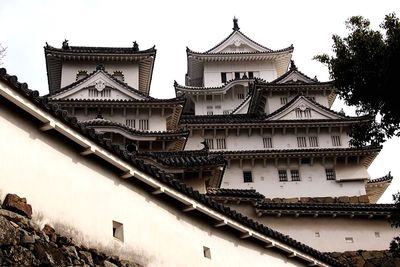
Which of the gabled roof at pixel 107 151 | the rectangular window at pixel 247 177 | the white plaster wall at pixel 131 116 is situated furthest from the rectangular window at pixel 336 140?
the gabled roof at pixel 107 151

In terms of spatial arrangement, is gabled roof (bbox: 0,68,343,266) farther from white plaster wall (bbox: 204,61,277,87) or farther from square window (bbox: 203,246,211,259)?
white plaster wall (bbox: 204,61,277,87)

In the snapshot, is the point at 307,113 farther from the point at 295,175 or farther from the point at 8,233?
the point at 8,233

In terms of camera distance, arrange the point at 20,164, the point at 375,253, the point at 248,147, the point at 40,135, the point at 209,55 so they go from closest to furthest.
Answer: the point at 20,164 < the point at 40,135 < the point at 375,253 < the point at 248,147 < the point at 209,55

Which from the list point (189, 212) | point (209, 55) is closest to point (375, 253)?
point (189, 212)

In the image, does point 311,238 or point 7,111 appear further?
point 311,238

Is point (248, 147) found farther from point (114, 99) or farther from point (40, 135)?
point (40, 135)

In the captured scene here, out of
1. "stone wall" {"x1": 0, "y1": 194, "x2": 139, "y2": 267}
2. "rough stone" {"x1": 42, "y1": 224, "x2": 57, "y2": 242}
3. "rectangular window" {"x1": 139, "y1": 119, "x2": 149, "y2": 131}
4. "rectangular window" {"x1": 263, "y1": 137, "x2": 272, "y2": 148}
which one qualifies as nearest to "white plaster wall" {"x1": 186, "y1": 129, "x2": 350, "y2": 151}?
"rectangular window" {"x1": 263, "y1": 137, "x2": 272, "y2": 148}

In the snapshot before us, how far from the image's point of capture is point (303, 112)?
3788 centimetres

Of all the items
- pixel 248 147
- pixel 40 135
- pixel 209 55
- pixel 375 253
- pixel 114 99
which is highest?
pixel 209 55

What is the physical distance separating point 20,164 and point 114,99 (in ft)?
83.4

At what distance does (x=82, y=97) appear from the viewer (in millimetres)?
33906

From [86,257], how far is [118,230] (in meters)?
1.29

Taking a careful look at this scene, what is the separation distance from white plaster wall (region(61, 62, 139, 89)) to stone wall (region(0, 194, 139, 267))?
29.4m

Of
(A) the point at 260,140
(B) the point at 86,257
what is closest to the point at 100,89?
(A) the point at 260,140
